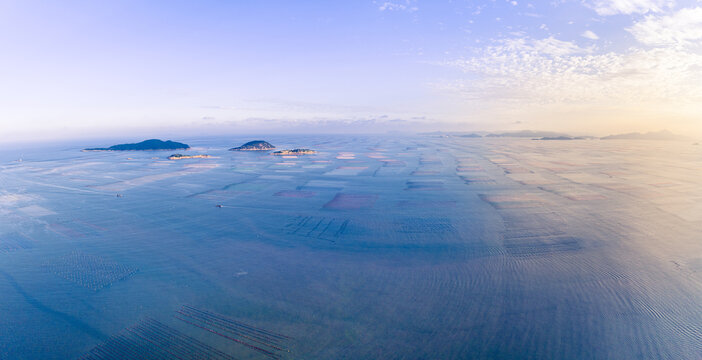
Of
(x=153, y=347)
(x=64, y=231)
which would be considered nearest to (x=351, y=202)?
(x=153, y=347)

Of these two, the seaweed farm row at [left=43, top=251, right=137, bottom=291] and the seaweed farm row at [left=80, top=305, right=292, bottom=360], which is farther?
the seaweed farm row at [left=43, top=251, right=137, bottom=291]

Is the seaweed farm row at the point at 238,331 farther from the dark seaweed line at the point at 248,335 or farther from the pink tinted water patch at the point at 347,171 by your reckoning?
the pink tinted water patch at the point at 347,171

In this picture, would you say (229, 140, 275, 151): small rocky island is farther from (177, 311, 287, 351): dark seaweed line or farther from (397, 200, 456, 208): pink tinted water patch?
(177, 311, 287, 351): dark seaweed line

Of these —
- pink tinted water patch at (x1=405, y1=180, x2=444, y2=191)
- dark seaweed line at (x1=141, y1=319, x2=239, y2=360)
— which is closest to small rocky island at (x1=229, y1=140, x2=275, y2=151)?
pink tinted water patch at (x1=405, y1=180, x2=444, y2=191)

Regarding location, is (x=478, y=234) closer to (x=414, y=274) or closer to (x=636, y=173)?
(x=414, y=274)

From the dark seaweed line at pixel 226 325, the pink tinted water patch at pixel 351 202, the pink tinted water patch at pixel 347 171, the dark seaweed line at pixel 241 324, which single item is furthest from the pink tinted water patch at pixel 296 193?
the dark seaweed line at pixel 226 325

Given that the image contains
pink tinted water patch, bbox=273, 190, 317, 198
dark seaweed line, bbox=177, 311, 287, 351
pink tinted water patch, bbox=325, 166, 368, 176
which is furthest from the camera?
pink tinted water patch, bbox=325, 166, 368, 176

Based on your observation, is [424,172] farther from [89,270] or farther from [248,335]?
[89,270]
